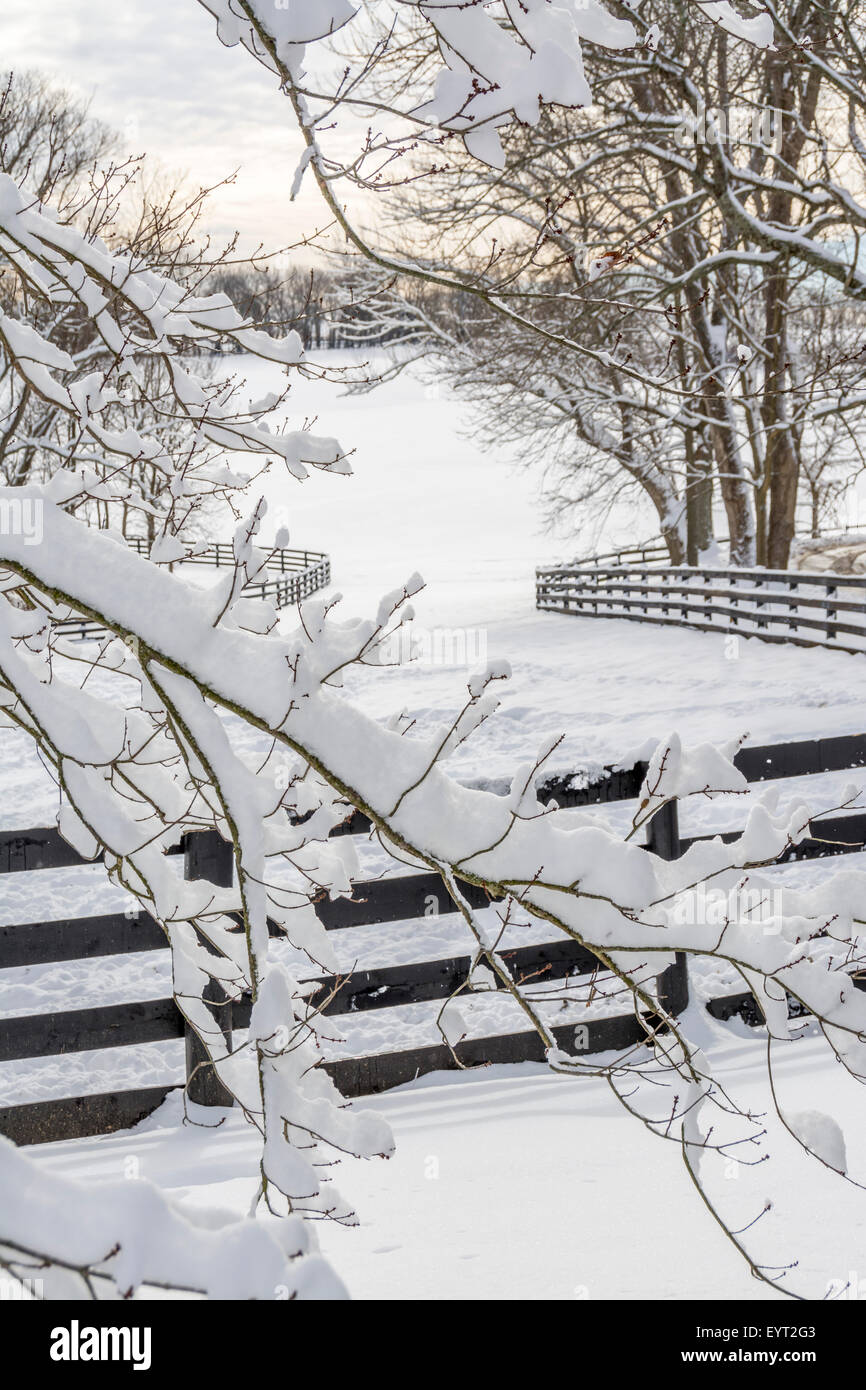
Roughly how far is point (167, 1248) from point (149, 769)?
1498mm

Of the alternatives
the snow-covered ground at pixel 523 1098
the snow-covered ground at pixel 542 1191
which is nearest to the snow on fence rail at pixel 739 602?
the snow-covered ground at pixel 523 1098

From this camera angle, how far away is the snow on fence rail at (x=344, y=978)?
4035mm

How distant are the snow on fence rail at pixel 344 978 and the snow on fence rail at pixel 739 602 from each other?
9.49 meters

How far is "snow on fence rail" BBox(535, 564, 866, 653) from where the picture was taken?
14.1m

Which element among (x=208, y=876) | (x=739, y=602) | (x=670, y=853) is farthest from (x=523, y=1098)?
(x=739, y=602)

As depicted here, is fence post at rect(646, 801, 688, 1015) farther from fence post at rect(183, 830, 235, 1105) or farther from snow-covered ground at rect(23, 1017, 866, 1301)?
fence post at rect(183, 830, 235, 1105)

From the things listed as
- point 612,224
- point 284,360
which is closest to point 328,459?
point 284,360

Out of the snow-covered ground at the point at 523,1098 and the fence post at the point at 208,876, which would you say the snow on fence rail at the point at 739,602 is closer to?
the snow-covered ground at the point at 523,1098

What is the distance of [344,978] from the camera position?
4.12 m

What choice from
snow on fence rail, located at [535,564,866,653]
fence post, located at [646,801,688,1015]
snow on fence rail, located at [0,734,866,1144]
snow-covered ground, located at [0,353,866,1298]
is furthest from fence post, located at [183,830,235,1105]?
snow on fence rail, located at [535,564,866,653]

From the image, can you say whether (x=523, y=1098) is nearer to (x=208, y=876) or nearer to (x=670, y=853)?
(x=670, y=853)

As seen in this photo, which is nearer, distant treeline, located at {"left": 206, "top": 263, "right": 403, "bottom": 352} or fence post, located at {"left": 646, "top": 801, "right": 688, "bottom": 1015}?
distant treeline, located at {"left": 206, "top": 263, "right": 403, "bottom": 352}

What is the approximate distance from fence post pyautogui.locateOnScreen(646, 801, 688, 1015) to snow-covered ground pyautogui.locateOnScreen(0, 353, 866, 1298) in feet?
0.42
